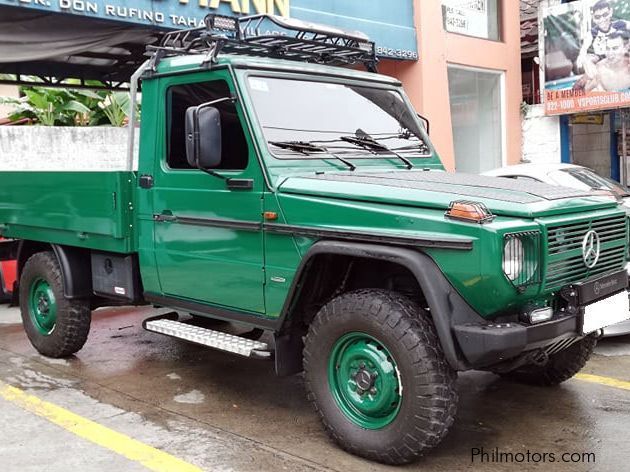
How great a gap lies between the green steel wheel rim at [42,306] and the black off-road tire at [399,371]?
2.86m

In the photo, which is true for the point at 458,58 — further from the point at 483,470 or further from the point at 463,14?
the point at 483,470

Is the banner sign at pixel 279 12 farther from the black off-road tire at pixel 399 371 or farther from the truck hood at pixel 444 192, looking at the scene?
the black off-road tire at pixel 399 371

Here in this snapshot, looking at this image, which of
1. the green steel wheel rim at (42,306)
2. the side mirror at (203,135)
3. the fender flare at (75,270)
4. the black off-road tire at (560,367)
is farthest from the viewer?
the green steel wheel rim at (42,306)

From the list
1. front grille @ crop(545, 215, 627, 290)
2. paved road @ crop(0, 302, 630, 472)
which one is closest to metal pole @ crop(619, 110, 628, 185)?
paved road @ crop(0, 302, 630, 472)

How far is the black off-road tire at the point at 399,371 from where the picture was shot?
3512 mm

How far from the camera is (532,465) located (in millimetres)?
3801

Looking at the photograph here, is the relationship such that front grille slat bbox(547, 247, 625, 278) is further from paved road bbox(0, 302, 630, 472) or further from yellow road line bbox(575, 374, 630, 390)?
Result: yellow road line bbox(575, 374, 630, 390)

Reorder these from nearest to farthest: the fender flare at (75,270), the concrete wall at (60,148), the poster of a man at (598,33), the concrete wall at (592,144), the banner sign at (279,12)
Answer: the fender flare at (75,270) < the banner sign at (279,12) < the concrete wall at (60,148) < the poster of a man at (598,33) < the concrete wall at (592,144)

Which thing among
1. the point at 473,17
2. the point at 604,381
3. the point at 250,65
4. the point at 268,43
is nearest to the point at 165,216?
the point at 250,65

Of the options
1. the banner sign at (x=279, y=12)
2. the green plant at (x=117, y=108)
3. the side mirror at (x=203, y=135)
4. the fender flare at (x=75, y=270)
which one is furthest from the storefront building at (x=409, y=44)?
the side mirror at (x=203, y=135)

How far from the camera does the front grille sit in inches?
142

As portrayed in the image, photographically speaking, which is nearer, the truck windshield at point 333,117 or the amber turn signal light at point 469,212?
the amber turn signal light at point 469,212

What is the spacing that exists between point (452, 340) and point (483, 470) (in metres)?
0.82

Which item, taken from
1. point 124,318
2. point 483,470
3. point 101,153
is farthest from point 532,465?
point 101,153
